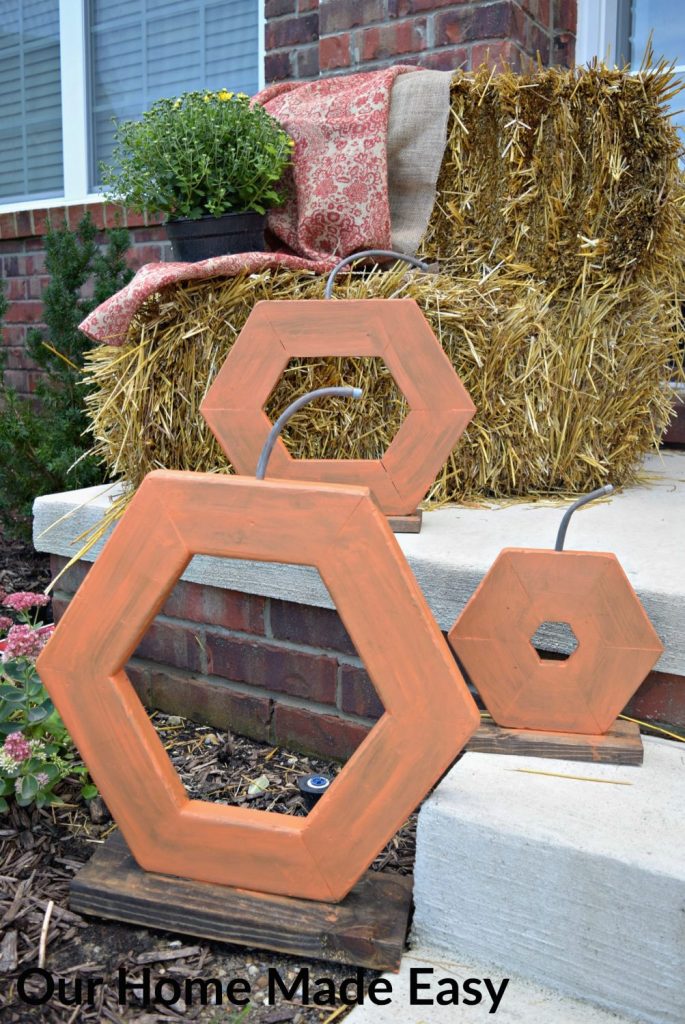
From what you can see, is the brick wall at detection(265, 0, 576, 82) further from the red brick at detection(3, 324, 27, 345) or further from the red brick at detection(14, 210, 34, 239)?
the red brick at detection(3, 324, 27, 345)

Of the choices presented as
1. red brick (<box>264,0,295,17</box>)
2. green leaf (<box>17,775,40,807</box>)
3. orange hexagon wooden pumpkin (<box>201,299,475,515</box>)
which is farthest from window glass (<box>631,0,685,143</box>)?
green leaf (<box>17,775,40,807</box>)

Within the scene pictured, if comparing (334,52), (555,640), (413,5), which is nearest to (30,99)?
(334,52)

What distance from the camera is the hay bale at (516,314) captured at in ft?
6.03

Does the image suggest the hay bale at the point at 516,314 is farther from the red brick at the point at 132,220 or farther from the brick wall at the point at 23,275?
the brick wall at the point at 23,275

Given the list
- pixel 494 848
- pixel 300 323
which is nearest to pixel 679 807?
pixel 494 848

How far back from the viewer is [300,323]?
1508 millimetres

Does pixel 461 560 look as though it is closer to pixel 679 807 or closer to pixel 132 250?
pixel 679 807

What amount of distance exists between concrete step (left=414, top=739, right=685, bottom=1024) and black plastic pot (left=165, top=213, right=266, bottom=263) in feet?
4.37

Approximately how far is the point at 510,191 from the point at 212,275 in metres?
0.72

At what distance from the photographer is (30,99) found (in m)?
4.04

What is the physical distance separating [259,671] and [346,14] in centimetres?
212

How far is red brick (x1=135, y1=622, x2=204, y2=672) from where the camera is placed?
1.69 metres

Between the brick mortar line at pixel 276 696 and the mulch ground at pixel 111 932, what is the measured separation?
0.09 metres

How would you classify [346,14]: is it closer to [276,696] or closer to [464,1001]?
[276,696]
